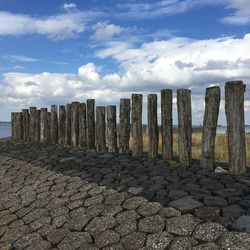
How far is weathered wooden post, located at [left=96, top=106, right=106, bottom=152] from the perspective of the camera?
462 inches

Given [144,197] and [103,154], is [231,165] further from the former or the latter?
[103,154]

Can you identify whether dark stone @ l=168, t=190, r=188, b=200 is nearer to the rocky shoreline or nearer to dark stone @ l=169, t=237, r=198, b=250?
the rocky shoreline

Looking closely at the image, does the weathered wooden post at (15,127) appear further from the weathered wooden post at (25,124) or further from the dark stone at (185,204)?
the dark stone at (185,204)

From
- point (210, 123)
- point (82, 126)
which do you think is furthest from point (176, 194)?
point (82, 126)

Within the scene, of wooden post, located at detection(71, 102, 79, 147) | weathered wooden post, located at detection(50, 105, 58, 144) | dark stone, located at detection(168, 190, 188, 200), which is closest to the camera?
dark stone, located at detection(168, 190, 188, 200)

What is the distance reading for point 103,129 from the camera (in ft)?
38.7

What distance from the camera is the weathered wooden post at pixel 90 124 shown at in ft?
40.4

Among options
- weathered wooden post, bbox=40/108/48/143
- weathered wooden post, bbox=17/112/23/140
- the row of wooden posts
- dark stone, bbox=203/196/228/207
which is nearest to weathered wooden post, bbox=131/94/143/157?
the row of wooden posts

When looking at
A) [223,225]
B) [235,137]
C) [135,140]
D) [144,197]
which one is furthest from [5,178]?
[223,225]

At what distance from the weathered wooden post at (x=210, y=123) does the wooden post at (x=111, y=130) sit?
10.1ft

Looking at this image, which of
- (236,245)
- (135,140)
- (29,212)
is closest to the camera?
(236,245)

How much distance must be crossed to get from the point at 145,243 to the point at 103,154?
5.03m

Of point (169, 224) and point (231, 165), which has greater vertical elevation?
point (231, 165)

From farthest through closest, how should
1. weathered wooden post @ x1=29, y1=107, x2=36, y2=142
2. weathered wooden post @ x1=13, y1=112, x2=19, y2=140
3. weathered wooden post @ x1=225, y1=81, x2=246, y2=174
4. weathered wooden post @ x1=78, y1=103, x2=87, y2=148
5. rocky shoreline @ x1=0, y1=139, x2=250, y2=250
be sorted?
weathered wooden post @ x1=13, y1=112, x2=19, y2=140, weathered wooden post @ x1=29, y1=107, x2=36, y2=142, weathered wooden post @ x1=78, y1=103, x2=87, y2=148, weathered wooden post @ x1=225, y1=81, x2=246, y2=174, rocky shoreline @ x1=0, y1=139, x2=250, y2=250
